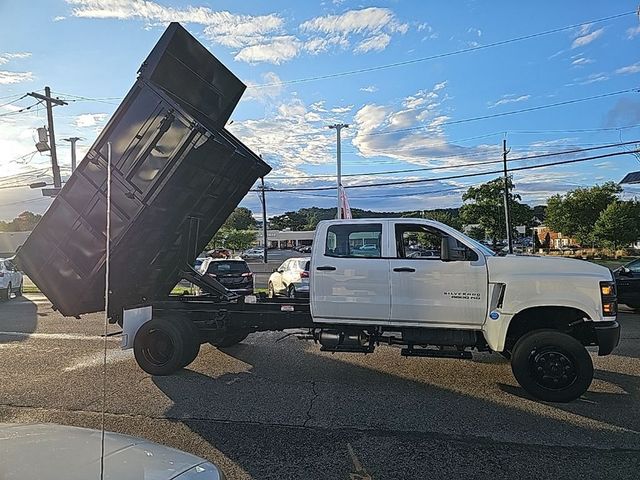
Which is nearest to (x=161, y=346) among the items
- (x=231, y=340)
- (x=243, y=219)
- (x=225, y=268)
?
(x=231, y=340)

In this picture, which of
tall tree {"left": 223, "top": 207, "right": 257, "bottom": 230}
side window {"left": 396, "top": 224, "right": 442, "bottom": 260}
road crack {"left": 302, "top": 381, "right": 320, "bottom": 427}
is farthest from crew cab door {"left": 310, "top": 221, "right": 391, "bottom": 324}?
tall tree {"left": 223, "top": 207, "right": 257, "bottom": 230}

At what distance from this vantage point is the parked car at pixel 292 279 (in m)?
15.6

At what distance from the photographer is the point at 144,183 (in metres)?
6.69

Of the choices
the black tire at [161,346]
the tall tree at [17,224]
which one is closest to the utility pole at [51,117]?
the black tire at [161,346]

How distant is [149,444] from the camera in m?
2.54

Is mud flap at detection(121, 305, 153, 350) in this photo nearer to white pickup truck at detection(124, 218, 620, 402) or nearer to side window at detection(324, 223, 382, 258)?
white pickup truck at detection(124, 218, 620, 402)

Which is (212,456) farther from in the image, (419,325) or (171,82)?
(171,82)

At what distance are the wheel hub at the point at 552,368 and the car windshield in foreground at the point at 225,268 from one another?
463 inches

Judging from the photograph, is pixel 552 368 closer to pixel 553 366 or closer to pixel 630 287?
pixel 553 366

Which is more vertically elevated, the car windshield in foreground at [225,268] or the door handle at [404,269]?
the car windshield in foreground at [225,268]

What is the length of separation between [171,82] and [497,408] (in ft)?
18.5

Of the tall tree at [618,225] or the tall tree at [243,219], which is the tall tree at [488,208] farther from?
the tall tree at [243,219]

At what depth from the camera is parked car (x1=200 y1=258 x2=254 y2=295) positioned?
16.4 m

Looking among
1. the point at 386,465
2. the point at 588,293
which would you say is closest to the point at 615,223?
the point at 588,293
